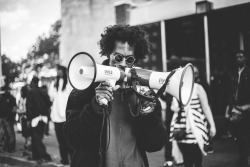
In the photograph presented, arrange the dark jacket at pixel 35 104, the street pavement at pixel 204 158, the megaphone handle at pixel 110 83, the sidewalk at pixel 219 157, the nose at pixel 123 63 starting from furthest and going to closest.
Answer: the dark jacket at pixel 35 104, the street pavement at pixel 204 158, the sidewalk at pixel 219 157, the nose at pixel 123 63, the megaphone handle at pixel 110 83

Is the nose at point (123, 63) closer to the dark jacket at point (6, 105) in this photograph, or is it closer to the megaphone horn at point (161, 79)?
the megaphone horn at point (161, 79)

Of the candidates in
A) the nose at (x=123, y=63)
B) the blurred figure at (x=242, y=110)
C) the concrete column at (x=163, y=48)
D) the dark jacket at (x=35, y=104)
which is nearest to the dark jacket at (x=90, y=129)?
the nose at (x=123, y=63)

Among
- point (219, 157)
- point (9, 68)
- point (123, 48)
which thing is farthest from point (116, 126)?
point (9, 68)

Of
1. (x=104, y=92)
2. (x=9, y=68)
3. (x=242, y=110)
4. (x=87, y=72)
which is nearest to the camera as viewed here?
(x=104, y=92)

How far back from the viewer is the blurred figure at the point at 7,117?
7668 millimetres

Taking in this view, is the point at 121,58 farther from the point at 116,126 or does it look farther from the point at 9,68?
the point at 9,68

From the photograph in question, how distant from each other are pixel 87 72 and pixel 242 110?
3968 millimetres

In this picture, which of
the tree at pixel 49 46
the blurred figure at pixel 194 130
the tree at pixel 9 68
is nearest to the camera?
the blurred figure at pixel 194 130

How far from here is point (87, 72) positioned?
180 centimetres

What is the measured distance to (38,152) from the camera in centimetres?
620

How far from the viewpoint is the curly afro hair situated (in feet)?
6.74

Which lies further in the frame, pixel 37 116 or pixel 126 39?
pixel 37 116

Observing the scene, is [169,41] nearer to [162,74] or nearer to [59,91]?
[59,91]

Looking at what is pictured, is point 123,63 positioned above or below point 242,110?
above
